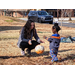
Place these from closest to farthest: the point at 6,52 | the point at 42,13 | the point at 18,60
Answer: the point at 18,60, the point at 6,52, the point at 42,13

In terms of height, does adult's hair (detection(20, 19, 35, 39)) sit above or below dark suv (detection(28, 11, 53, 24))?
above

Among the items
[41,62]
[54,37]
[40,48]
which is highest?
[54,37]

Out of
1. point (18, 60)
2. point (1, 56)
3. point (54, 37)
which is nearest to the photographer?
point (54, 37)

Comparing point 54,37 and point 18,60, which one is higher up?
point 54,37

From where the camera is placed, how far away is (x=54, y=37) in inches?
181

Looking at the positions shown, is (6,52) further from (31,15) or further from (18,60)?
(31,15)

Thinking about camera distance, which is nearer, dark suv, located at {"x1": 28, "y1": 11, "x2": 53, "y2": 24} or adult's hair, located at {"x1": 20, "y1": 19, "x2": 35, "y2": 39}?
adult's hair, located at {"x1": 20, "y1": 19, "x2": 35, "y2": 39}

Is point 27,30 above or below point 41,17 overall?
above

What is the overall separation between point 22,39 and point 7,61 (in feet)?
3.03

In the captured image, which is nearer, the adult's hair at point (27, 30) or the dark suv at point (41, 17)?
the adult's hair at point (27, 30)

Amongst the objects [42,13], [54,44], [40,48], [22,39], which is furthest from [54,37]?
[42,13]

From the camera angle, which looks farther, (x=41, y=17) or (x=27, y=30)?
(x=41, y=17)

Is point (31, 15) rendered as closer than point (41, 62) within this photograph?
No

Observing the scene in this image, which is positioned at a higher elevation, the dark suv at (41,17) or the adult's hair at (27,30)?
the adult's hair at (27,30)
